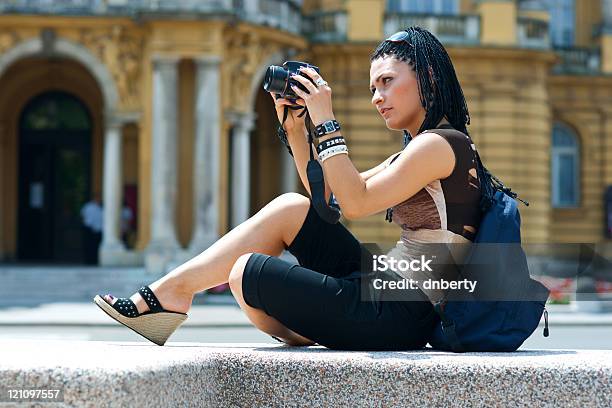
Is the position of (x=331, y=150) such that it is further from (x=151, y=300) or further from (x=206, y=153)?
(x=206, y=153)

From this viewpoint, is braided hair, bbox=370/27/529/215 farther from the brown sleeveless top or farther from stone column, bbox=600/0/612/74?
stone column, bbox=600/0/612/74

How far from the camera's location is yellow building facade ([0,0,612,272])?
2145 centimetres

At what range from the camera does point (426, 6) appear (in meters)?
26.8

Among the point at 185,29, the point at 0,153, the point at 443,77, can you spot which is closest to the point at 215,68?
the point at 185,29

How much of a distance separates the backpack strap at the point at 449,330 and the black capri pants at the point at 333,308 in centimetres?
9

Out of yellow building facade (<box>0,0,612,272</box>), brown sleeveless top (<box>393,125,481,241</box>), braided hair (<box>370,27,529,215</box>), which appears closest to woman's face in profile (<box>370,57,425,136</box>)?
braided hair (<box>370,27,529,215</box>)

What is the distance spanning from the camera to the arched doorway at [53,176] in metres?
25.7

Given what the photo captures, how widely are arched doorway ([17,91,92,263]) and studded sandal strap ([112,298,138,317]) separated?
21.7 meters

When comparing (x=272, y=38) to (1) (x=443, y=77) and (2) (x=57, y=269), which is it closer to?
(2) (x=57, y=269)

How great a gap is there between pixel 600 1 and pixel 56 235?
16.0 meters

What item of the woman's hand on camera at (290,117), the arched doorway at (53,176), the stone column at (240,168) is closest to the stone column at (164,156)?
the stone column at (240,168)

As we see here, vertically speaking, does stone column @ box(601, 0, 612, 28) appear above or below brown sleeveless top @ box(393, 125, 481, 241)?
above

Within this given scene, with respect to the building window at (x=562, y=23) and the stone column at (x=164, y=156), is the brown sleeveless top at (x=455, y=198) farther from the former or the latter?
the building window at (x=562, y=23)

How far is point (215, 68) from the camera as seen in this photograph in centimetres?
2148
